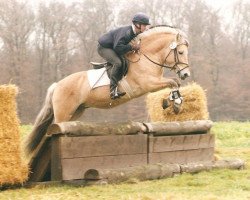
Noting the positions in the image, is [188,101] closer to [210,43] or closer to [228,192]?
[228,192]

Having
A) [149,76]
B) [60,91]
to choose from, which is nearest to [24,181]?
[60,91]

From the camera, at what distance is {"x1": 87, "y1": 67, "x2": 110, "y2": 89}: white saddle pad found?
8.63 m

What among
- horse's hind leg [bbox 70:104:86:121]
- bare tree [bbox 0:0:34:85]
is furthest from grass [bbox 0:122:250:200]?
bare tree [bbox 0:0:34:85]

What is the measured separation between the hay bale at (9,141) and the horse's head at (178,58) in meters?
3.03

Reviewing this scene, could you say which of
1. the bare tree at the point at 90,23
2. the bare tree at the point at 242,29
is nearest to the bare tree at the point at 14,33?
the bare tree at the point at 90,23

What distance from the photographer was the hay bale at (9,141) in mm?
6883

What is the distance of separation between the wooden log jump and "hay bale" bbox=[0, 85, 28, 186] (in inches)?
20.3

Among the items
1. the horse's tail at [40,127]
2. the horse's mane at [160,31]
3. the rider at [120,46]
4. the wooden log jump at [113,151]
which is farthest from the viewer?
the horse's mane at [160,31]

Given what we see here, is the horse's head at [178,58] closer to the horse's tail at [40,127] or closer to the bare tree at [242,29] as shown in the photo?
the horse's tail at [40,127]

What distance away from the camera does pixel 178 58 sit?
28.4 ft

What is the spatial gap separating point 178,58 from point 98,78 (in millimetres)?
1512

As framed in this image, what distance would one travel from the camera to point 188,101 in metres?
10.6

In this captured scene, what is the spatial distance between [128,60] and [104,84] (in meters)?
0.63

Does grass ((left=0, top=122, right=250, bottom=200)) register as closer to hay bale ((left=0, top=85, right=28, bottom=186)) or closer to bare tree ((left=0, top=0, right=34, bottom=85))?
hay bale ((left=0, top=85, right=28, bottom=186))
